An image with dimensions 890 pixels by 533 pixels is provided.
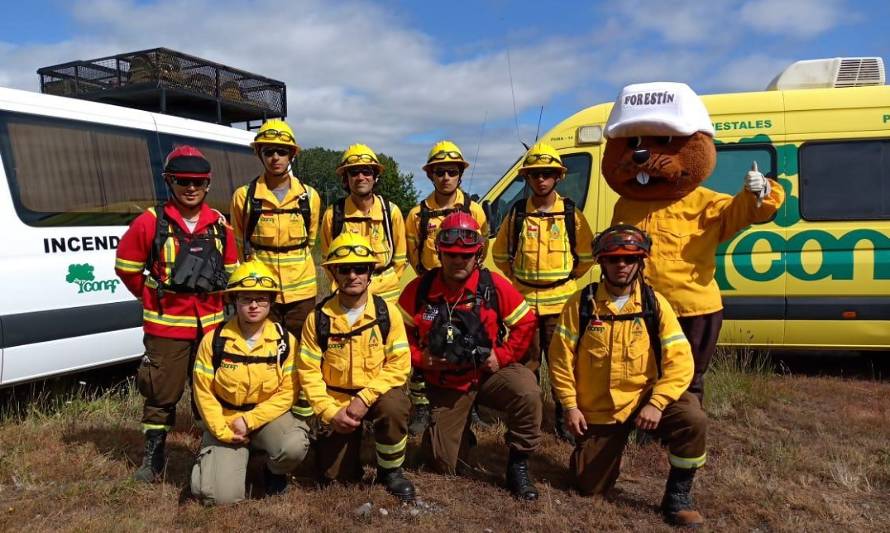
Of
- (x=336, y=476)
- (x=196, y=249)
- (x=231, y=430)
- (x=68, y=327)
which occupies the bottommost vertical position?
(x=336, y=476)

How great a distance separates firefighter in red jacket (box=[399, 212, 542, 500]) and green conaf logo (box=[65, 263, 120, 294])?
7.99 ft

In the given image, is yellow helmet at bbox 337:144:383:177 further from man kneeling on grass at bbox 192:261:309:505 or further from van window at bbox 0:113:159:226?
van window at bbox 0:113:159:226

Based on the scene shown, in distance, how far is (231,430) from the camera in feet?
11.1

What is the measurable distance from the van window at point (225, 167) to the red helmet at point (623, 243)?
4.11 meters

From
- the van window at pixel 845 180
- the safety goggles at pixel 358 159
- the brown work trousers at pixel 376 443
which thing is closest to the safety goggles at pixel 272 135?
the safety goggles at pixel 358 159

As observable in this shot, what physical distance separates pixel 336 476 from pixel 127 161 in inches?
129

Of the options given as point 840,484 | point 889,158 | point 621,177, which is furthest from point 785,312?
point 621,177

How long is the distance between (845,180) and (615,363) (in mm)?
3696

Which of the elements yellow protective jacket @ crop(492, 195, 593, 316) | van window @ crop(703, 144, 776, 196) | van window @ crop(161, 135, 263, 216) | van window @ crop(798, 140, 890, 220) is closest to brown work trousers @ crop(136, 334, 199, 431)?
yellow protective jacket @ crop(492, 195, 593, 316)

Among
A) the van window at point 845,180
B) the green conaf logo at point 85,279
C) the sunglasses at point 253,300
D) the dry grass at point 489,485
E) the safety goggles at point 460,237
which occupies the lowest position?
the dry grass at point 489,485

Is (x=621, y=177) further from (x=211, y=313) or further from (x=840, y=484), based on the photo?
(x=211, y=313)

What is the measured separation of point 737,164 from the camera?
19.2ft

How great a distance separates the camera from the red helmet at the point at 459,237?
3.58 m

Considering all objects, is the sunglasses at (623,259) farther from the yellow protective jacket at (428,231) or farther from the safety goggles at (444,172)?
the safety goggles at (444,172)
